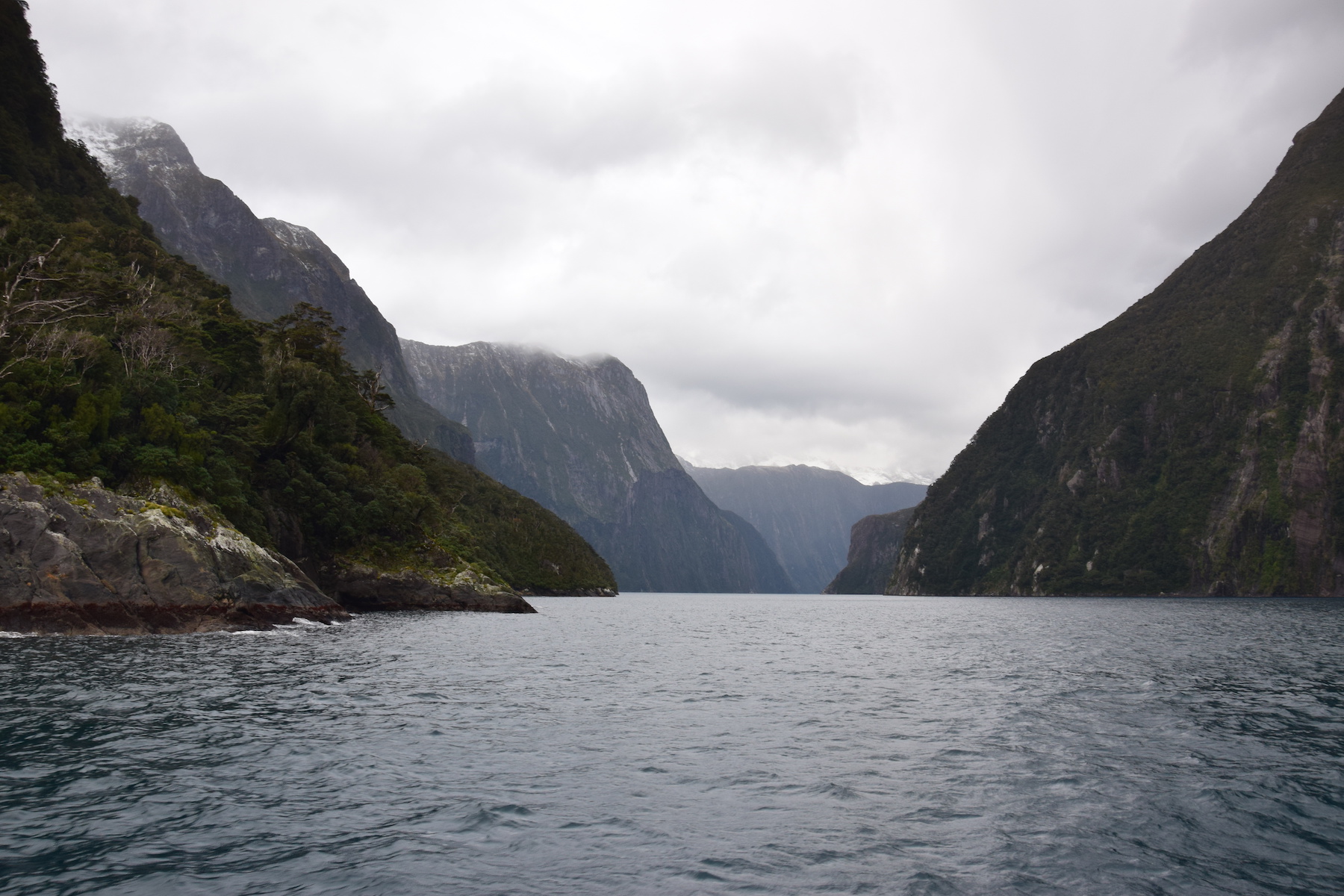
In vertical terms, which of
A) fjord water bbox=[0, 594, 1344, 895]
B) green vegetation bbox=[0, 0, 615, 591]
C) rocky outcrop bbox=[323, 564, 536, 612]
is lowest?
fjord water bbox=[0, 594, 1344, 895]

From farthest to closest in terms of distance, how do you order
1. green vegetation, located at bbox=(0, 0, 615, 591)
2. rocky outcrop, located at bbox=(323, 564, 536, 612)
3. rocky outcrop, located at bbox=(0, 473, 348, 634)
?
rocky outcrop, located at bbox=(323, 564, 536, 612), green vegetation, located at bbox=(0, 0, 615, 591), rocky outcrop, located at bbox=(0, 473, 348, 634)

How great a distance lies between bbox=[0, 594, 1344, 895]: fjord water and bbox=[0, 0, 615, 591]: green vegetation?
841 inches

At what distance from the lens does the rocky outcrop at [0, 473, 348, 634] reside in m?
48.4

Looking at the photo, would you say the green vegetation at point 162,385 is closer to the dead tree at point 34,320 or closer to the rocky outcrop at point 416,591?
the dead tree at point 34,320

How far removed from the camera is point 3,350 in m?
59.3

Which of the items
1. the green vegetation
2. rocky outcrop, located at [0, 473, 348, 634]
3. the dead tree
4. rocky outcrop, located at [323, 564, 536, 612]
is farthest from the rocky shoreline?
rocky outcrop, located at [323, 564, 536, 612]

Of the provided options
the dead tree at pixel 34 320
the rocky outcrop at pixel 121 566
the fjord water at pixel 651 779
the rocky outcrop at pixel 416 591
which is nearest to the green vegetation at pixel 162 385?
the dead tree at pixel 34 320

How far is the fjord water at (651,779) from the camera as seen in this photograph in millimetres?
14227

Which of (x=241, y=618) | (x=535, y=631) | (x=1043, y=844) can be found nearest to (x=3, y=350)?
(x=241, y=618)

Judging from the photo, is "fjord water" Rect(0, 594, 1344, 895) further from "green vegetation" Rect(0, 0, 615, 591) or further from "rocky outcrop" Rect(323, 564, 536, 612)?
"rocky outcrop" Rect(323, 564, 536, 612)

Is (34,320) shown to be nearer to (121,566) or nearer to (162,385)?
(162,385)

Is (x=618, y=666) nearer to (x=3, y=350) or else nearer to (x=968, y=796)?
(x=968, y=796)

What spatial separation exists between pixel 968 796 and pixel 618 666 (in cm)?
3086

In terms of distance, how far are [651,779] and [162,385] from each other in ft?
215
